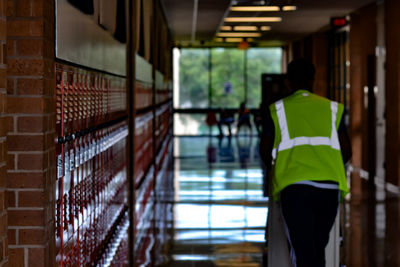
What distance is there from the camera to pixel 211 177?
11875 mm

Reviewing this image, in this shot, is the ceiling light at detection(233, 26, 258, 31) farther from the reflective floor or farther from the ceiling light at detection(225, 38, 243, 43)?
the reflective floor

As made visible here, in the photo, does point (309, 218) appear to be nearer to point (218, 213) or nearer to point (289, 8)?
point (218, 213)

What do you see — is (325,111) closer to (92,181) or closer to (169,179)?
(92,181)

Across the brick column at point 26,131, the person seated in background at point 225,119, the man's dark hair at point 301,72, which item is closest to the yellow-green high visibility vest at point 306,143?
the man's dark hair at point 301,72

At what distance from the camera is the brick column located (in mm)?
2479

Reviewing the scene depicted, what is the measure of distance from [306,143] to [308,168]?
130mm

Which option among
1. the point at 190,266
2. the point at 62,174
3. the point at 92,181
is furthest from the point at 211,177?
the point at 62,174

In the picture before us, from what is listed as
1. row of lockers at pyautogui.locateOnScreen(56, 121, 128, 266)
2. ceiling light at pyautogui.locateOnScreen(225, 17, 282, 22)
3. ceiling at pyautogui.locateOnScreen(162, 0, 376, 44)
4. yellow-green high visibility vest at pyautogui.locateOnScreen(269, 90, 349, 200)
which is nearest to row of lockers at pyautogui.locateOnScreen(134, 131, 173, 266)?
row of lockers at pyautogui.locateOnScreen(56, 121, 128, 266)

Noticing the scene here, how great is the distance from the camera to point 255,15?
15164mm

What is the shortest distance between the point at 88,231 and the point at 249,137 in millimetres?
21142

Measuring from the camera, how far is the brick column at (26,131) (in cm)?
248

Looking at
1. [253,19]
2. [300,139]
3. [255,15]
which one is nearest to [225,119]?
Result: [253,19]

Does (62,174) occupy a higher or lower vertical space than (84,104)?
lower

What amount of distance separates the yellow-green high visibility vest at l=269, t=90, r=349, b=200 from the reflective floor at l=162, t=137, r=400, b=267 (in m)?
0.44
